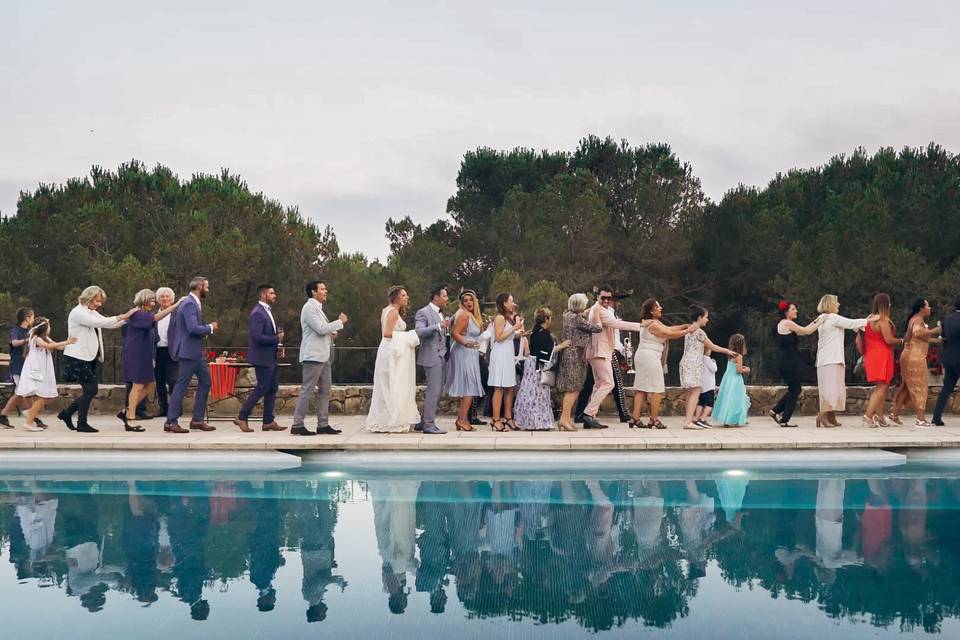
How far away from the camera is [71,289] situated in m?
25.4

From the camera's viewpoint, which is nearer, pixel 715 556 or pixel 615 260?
pixel 715 556

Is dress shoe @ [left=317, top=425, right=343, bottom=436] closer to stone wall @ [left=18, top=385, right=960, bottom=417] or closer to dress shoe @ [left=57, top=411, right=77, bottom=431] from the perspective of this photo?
stone wall @ [left=18, top=385, right=960, bottom=417]

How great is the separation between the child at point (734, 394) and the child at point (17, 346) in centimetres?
777

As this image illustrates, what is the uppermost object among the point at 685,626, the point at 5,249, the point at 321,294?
the point at 5,249

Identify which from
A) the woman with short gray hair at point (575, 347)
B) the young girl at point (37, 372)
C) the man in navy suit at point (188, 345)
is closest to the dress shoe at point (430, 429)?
the woman with short gray hair at point (575, 347)

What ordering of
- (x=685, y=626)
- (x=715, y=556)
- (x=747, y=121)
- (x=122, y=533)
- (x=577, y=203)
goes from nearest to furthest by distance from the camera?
(x=685, y=626)
(x=715, y=556)
(x=122, y=533)
(x=747, y=121)
(x=577, y=203)

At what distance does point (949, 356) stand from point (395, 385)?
6.15 metres

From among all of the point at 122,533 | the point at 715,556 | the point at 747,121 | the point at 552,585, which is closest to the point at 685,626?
the point at 552,585

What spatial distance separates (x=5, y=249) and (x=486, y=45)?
49.2 feet

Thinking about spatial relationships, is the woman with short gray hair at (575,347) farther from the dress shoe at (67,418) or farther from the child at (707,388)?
the dress shoe at (67,418)

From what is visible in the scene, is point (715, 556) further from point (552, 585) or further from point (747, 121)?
point (747, 121)

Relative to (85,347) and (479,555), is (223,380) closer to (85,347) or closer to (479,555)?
(85,347)

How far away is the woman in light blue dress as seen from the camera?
1000 centimetres

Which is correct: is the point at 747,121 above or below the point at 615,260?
above
